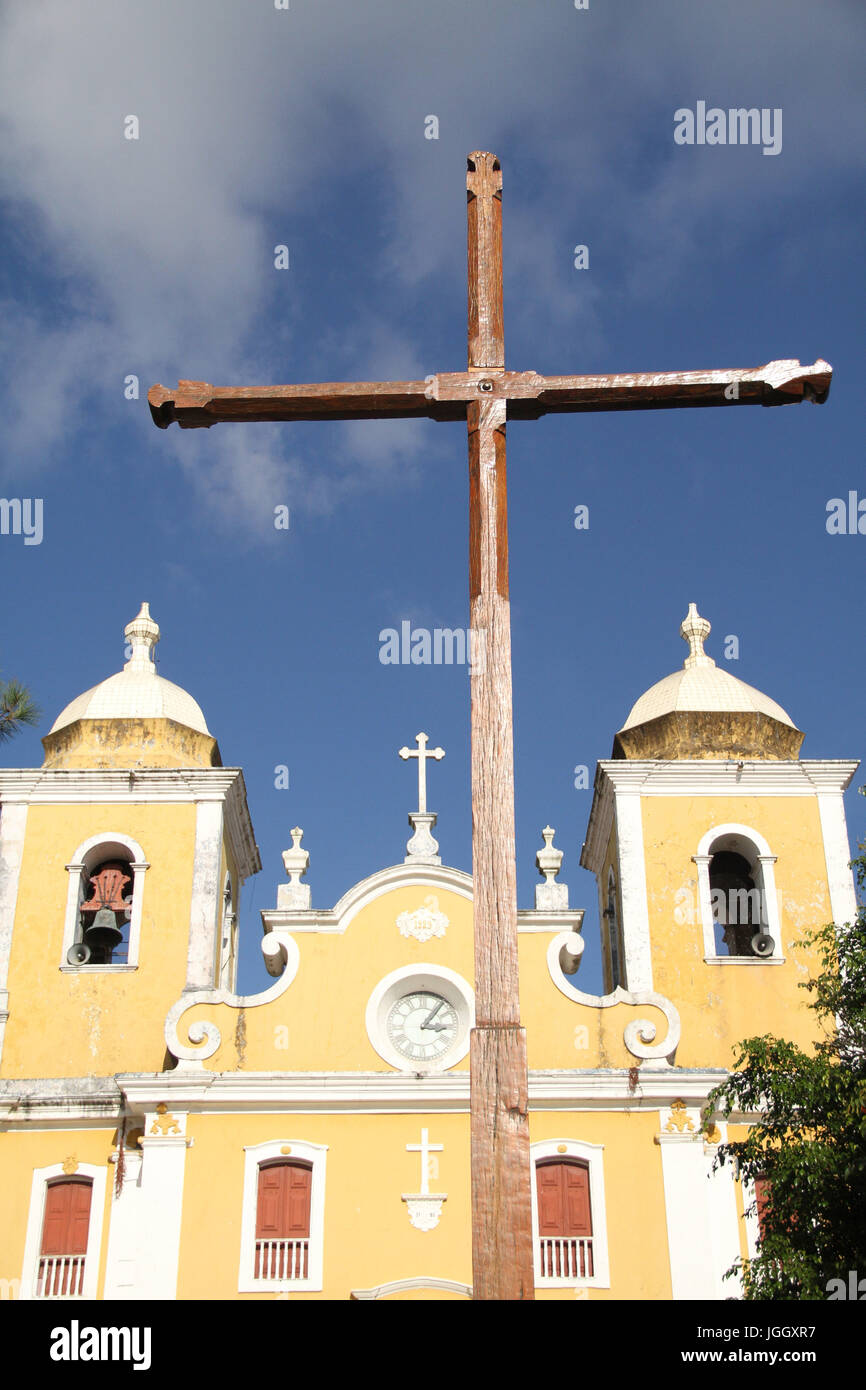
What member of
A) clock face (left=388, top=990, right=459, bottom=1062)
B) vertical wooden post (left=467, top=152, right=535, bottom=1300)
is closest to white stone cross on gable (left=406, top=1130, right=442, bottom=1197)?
clock face (left=388, top=990, right=459, bottom=1062)

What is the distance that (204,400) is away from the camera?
6938mm

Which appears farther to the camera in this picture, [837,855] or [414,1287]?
[837,855]

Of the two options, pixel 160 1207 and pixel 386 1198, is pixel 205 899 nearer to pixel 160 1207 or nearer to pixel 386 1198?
pixel 160 1207

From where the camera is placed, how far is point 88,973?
17.9 metres

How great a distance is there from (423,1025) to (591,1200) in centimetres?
274

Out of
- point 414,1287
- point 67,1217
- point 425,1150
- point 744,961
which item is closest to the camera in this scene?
point 414,1287

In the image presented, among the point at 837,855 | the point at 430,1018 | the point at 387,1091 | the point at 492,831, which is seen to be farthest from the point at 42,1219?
the point at 492,831

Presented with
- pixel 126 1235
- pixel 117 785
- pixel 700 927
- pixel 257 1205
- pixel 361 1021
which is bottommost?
pixel 126 1235

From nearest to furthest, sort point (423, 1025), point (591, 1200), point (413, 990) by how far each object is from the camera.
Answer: point (591, 1200)
point (423, 1025)
point (413, 990)

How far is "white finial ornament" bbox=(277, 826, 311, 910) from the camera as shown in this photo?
1784 centimetres

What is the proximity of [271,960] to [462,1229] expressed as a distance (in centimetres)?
391

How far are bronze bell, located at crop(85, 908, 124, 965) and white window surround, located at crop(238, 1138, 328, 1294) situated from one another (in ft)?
12.0

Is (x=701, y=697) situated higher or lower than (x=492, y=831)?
higher

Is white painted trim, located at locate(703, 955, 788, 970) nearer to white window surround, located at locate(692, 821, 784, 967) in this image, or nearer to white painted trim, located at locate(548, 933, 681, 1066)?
white window surround, located at locate(692, 821, 784, 967)
